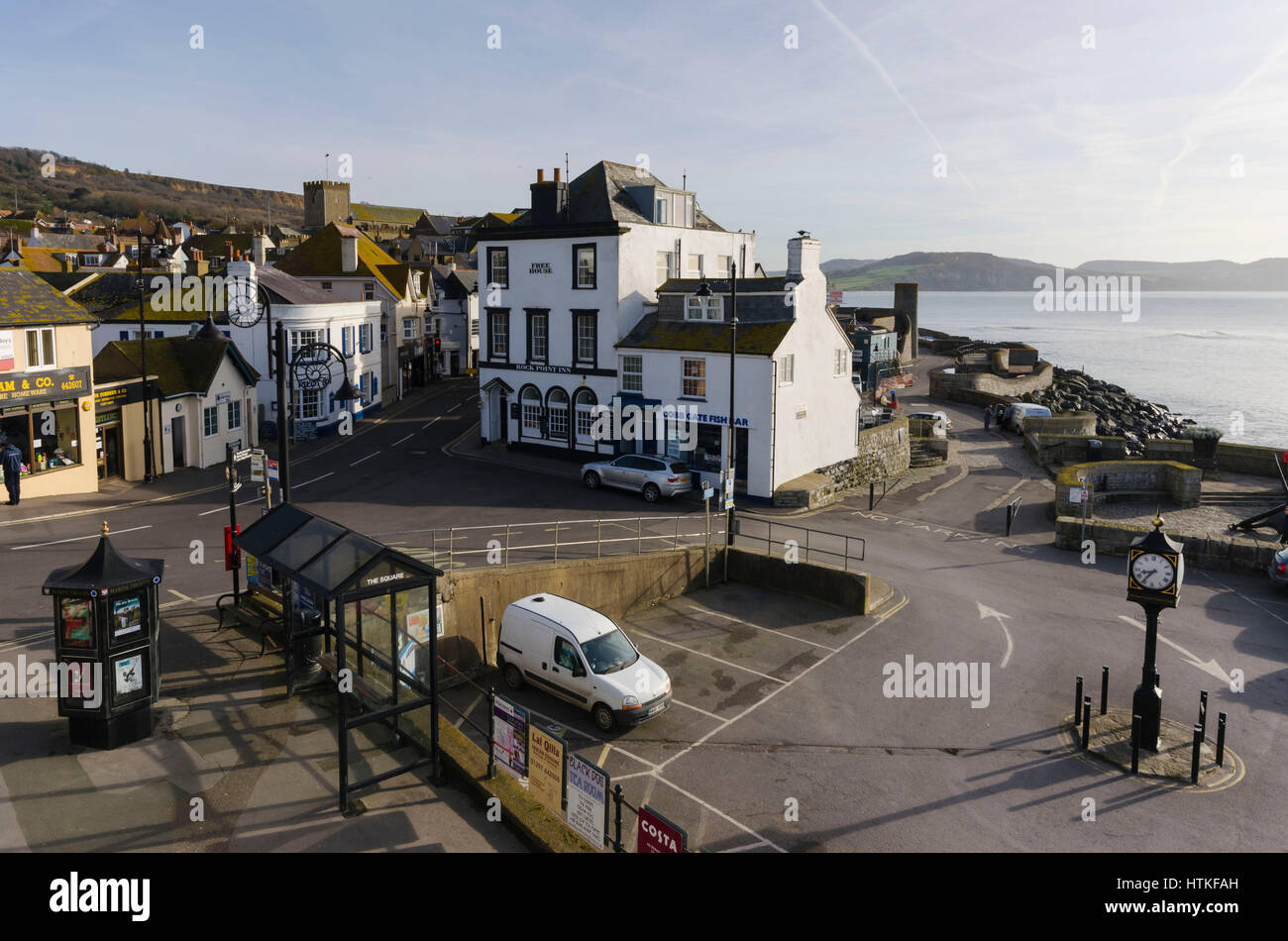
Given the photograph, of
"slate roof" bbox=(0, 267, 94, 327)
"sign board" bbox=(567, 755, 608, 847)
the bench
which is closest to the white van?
the bench

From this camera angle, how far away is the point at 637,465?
107 ft

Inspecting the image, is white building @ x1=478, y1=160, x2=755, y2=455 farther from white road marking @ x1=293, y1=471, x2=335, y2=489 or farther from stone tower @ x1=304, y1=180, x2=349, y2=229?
stone tower @ x1=304, y1=180, x2=349, y2=229

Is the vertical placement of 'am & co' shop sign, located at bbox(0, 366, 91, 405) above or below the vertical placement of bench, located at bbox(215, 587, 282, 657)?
above

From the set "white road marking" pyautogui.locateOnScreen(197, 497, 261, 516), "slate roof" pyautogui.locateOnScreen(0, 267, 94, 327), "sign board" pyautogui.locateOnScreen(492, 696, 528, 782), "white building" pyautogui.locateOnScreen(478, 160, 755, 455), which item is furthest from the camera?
"white building" pyautogui.locateOnScreen(478, 160, 755, 455)

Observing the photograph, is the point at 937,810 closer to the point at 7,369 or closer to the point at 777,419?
the point at 777,419

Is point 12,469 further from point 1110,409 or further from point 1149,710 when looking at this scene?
point 1110,409

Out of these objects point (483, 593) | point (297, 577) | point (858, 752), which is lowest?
point (858, 752)

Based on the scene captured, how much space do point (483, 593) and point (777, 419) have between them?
15.4 meters

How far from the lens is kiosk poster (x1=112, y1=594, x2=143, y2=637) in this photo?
11.7m

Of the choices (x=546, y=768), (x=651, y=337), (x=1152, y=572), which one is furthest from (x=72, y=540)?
(x=1152, y=572)

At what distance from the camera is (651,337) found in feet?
117

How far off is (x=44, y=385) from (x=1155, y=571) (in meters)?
30.0
